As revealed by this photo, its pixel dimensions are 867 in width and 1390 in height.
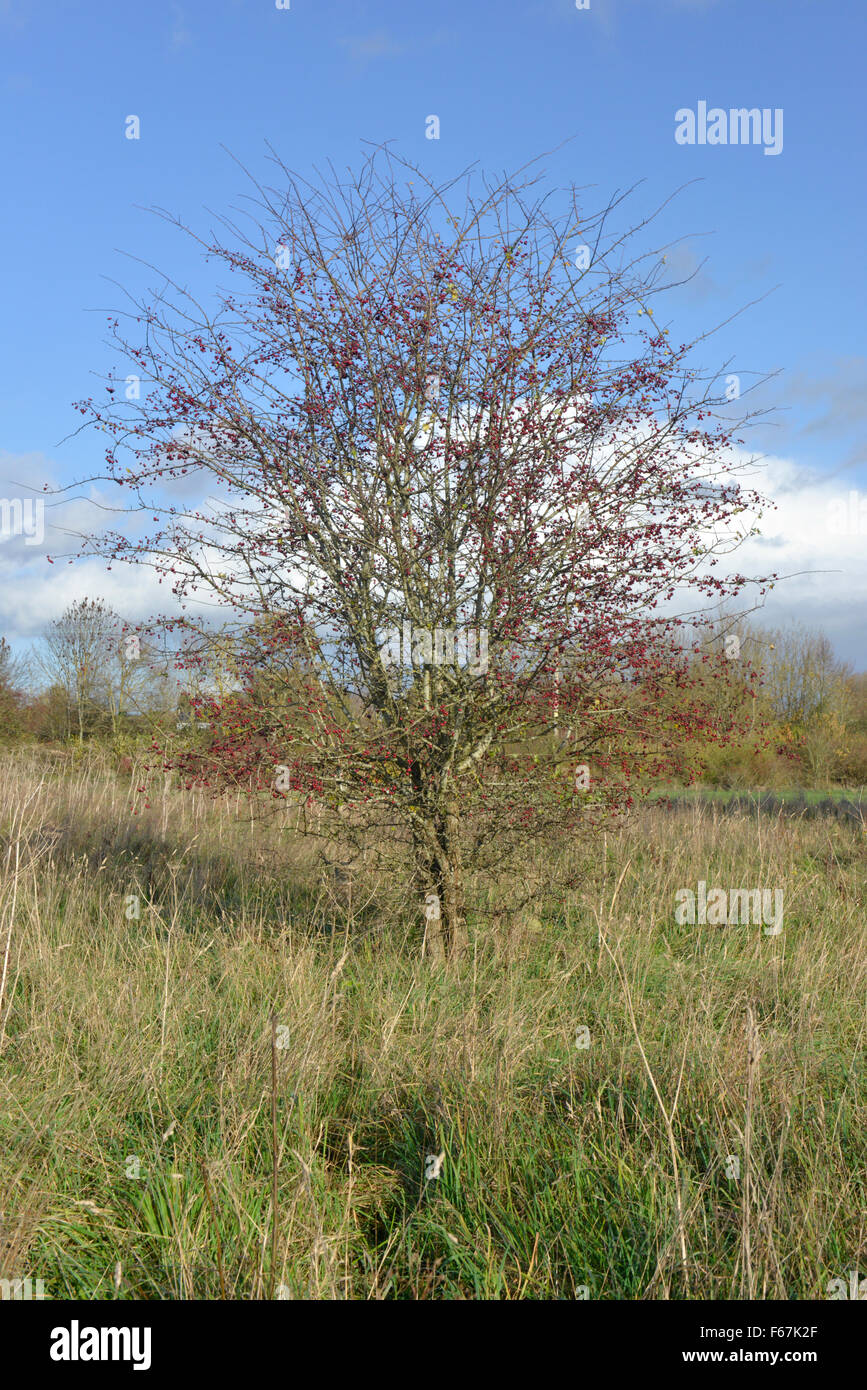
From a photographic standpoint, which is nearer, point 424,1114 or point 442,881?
point 424,1114

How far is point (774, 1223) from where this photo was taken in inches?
99.2

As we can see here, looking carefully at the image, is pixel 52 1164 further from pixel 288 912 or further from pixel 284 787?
pixel 288 912

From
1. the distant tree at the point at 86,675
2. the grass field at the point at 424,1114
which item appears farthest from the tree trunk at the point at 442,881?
the distant tree at the point at 86,675

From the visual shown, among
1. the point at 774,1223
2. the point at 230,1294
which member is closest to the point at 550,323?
the point at 774,1223

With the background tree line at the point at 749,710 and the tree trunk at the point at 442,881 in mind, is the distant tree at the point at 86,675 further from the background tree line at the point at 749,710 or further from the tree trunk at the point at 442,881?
the tree trunk at the point at 442,881

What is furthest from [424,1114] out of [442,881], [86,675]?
[86,675]

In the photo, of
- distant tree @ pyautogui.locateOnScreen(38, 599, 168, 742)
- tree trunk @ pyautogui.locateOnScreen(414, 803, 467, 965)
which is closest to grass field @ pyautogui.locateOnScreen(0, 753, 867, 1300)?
tree trunk @ pyautogui.locateOnScreen(414, 803, 467, 965)

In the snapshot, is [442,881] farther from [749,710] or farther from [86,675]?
[86,675]

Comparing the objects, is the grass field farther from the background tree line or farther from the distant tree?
the distant tree

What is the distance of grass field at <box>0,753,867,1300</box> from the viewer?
2459 millimetres

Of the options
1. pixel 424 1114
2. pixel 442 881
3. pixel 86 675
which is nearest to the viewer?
pixel 424 1114

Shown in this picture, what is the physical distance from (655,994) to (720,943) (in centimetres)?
128

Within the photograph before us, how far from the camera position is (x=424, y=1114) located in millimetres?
3244

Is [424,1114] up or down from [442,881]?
down
